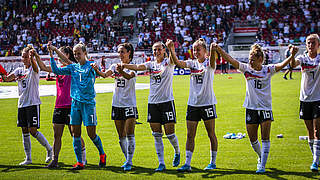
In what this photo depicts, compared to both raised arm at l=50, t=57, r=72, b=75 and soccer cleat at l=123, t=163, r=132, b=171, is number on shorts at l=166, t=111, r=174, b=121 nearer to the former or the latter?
soccer cleat at l=123, t=163, r=132, b=171

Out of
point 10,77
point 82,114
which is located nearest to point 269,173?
point 82,114

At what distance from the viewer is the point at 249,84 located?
7289 mm

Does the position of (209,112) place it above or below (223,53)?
below

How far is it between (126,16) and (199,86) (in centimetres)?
4466

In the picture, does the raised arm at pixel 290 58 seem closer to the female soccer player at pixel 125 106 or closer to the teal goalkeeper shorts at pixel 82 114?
the female soccer player at pixel 125 106

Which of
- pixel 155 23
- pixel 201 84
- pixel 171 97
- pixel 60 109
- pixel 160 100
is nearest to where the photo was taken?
pixel 201 84

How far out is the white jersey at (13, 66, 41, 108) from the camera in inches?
330

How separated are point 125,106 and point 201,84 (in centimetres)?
149

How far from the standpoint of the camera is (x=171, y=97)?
763cm

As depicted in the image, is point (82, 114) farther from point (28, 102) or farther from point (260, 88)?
point (260, 88)

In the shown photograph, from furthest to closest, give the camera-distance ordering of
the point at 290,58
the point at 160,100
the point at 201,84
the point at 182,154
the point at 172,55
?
the point at 182,154 → the point at 160,100 → the point at 201,84 → the point at 172,55 → the point at 290,58

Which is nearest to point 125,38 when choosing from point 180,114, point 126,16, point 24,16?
point 126,16

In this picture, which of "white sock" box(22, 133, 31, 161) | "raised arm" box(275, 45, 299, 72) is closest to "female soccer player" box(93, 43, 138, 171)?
"white sock" box(22, 133, 31, 161)

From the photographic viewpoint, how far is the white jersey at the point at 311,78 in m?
7.38
